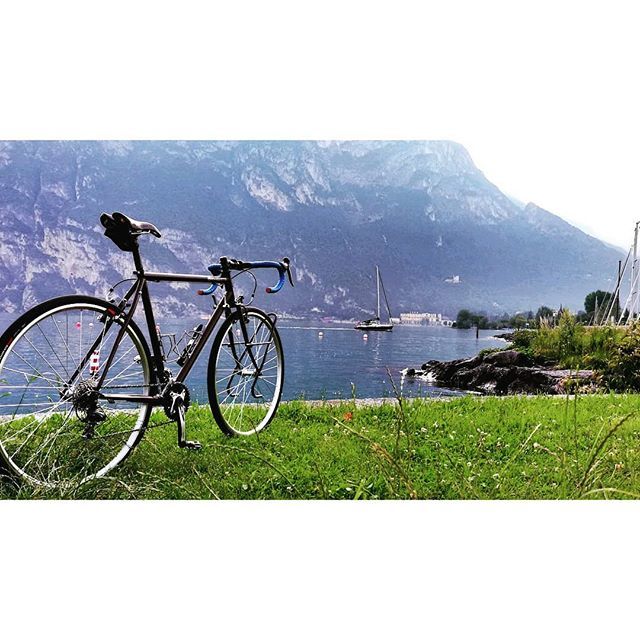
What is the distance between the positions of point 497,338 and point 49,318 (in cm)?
267

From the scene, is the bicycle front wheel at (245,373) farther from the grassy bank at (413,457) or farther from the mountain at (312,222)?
the mountain at (312,222)

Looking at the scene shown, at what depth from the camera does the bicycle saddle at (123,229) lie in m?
4.24

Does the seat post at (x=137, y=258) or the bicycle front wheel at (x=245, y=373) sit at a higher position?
the seat post at (x=137, y=258)

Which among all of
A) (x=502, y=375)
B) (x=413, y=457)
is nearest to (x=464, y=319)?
(x=502, y=375)

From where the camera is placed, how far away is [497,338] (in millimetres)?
4805

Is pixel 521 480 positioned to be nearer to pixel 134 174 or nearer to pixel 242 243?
pixel 242 243

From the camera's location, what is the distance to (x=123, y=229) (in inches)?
168

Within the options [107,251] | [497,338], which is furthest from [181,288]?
[497,338]

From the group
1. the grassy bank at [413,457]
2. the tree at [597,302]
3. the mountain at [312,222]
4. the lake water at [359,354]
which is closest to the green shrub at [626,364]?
the grassy bank at [413,457]

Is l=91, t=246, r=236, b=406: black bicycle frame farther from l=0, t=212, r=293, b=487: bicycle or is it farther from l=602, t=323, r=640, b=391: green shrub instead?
l=602, t=323, r=640, b=391: green shrub

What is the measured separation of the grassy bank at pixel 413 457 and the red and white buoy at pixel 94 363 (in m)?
0.51

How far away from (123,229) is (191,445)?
1.28 meters

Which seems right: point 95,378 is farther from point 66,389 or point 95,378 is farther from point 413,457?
point 413,457
